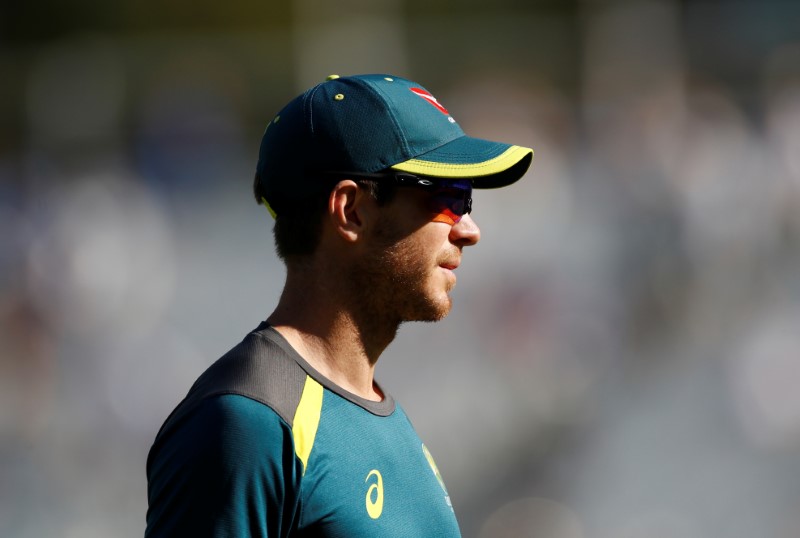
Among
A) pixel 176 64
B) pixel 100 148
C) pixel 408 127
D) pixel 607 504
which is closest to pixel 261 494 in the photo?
pixel 408 127

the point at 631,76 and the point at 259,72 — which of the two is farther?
the point at 259,72

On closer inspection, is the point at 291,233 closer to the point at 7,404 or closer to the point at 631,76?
the point at 7,404

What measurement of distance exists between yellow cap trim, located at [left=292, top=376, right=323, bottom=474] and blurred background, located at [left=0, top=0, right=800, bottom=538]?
4.35m

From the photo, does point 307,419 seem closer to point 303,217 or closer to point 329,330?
point 329,330

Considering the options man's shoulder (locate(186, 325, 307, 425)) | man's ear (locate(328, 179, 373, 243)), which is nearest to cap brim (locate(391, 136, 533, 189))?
man's ear (locate(328, 179, 373, 243))

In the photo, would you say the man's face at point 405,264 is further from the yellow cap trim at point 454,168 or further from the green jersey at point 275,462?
the green jersey at point 275,462

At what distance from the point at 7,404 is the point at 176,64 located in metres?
3.03

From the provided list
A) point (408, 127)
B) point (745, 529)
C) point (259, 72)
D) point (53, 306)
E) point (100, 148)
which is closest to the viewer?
point (408, 127)

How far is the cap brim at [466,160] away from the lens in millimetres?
2189

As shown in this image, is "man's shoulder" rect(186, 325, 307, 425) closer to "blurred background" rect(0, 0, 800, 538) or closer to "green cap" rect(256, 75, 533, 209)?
"green cap" rect(256, 75, 533, 209)

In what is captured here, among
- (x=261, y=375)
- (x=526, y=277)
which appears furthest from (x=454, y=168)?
(x=526, y=277)

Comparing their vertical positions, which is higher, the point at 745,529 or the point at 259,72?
the point at 259,72

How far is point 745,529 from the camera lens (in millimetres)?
6211

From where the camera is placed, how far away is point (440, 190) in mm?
2242
